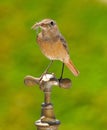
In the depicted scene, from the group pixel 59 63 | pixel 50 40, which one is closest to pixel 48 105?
pixel 50 40

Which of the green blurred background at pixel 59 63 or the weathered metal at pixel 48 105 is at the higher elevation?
the green blurred background at pixel 59 63

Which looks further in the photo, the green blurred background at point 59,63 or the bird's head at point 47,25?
the green blurred background at point 59,63

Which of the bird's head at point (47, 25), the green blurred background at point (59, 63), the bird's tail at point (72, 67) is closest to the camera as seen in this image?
the bird's head at point (47, 25)

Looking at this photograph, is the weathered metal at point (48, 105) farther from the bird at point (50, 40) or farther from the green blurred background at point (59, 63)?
the green blurred background at point (59, 63)

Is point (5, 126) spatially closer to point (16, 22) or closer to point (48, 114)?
point (16, 22)

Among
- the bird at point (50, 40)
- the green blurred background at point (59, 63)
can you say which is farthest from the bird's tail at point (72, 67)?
the green blurred background at point (59, 63)

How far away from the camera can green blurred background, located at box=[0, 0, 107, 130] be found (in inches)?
181

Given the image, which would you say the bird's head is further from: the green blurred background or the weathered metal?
the green blurred background

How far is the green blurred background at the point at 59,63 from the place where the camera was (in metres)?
4.59

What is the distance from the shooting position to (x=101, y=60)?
16.0ft

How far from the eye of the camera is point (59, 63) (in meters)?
4.80

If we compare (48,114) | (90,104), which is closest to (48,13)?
(90,104)

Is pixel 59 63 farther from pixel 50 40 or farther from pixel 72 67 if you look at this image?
pixel 50 40

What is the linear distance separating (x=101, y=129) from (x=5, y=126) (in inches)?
25.9
